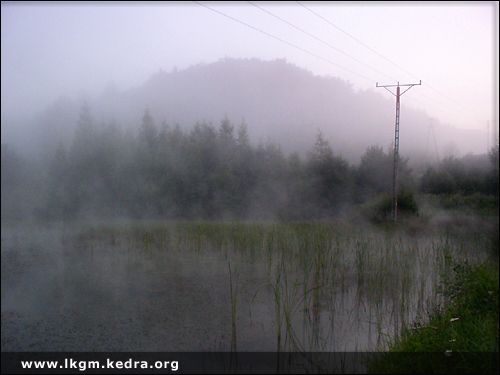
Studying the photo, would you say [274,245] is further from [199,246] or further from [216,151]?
[216,151]

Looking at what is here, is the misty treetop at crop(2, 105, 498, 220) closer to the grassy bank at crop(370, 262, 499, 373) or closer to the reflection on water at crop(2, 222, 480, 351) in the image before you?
the reflection on water at crop(2, 222, 480, 351)

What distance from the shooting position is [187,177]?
28.6 feet

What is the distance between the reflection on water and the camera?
12.5 feet

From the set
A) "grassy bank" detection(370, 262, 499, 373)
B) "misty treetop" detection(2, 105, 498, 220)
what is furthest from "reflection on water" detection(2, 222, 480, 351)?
"misty treetop" detection(2, 105, 498, 220)

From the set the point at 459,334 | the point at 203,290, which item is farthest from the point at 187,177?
the point at 459,334

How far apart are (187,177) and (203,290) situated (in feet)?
13.0

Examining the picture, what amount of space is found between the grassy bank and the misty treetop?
300 cm

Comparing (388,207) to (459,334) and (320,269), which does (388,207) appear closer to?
(320,269)

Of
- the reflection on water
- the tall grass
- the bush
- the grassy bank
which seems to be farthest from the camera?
the bush

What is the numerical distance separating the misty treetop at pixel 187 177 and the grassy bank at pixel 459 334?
300 cm

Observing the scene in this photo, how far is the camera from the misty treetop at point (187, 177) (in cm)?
519

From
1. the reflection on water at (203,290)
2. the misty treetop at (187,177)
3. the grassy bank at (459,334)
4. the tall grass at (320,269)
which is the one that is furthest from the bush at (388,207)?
the grassy bank at (459,334)

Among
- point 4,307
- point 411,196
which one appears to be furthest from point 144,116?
point 411,196

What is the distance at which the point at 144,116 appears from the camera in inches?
313
